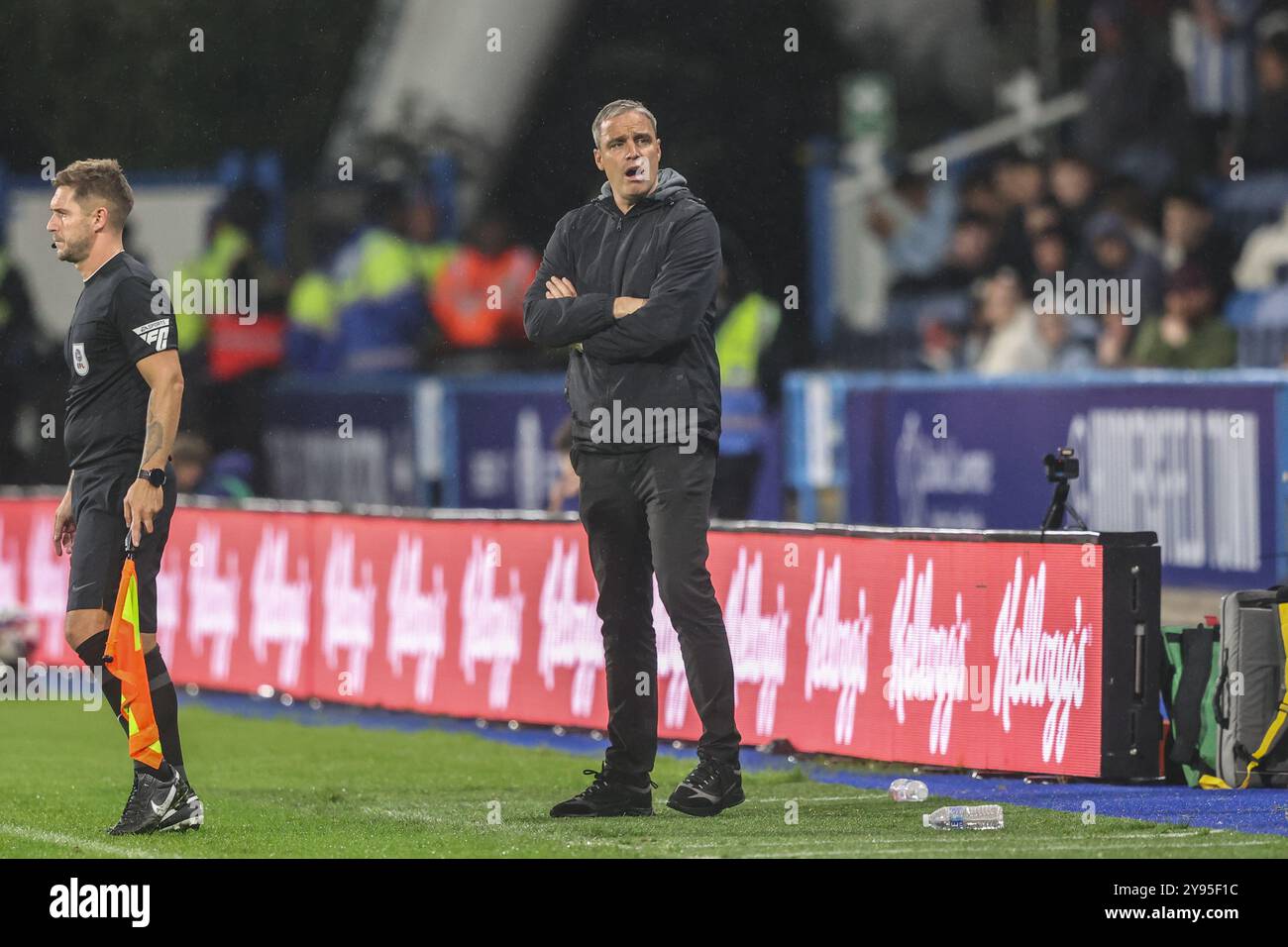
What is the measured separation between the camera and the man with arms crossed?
30.9ft

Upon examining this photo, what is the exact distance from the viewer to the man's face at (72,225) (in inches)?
367

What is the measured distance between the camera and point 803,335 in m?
22.1

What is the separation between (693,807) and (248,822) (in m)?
1.54

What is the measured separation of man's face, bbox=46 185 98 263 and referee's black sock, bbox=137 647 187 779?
1.37 m

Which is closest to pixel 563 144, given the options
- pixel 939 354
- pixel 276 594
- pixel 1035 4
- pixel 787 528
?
pixel 1035 4

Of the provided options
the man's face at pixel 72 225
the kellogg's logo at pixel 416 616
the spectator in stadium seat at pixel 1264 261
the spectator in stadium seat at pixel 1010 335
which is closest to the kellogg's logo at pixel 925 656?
the kellogg's logo at pixel 416 616

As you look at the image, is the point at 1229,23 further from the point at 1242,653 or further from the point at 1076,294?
the point at 1242,653

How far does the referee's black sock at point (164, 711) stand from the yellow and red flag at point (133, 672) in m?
0.03

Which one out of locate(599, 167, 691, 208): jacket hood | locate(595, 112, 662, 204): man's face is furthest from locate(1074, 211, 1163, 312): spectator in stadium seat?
locate(595, 112, 662, 204): man's face

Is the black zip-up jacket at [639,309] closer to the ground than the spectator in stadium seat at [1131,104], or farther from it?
closer to the ground

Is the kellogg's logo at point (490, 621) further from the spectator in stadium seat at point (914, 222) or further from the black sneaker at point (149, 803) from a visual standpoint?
the spectator in stadium seat at point (914, 222)

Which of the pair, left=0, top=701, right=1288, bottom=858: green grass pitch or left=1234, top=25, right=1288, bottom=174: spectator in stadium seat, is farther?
left=1234, top=25, right=1288, bottom=174: spectator in stadium seat

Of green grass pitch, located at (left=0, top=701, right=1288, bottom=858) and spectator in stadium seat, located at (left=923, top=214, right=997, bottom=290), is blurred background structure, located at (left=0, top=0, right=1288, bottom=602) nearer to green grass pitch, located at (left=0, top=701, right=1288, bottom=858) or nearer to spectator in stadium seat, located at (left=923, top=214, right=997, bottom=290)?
spectator in stadium seat, located at (left=923, top=214, right=997, bottom=290)

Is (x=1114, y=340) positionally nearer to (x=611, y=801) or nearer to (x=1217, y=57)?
(x=1217, y=57)
